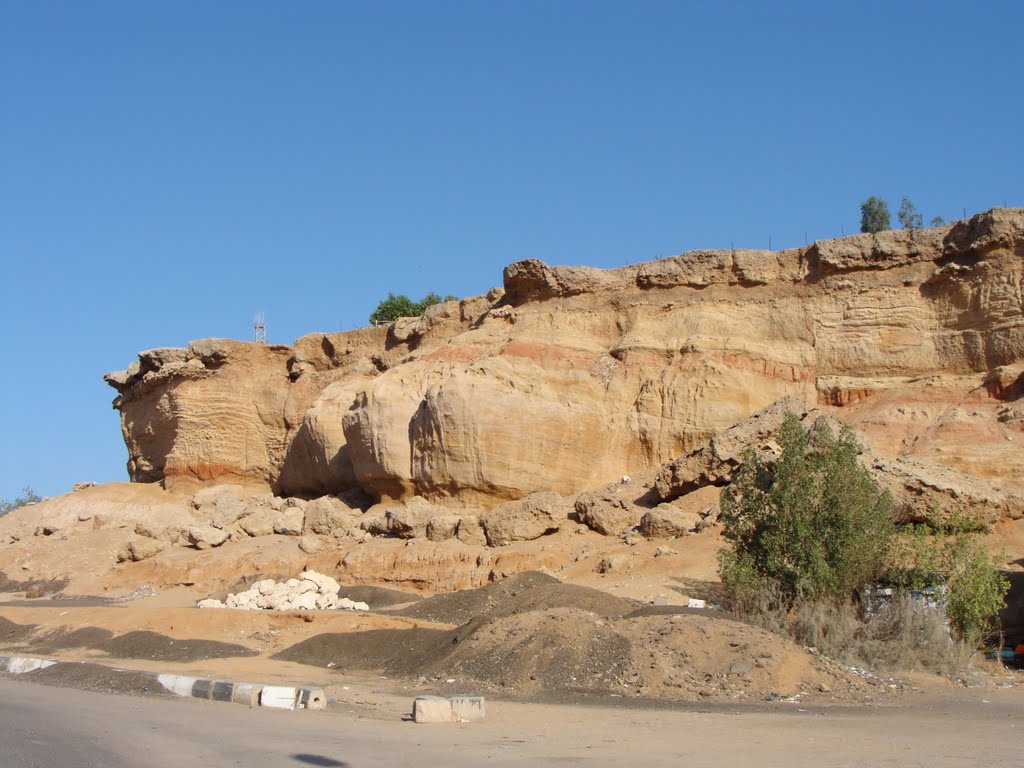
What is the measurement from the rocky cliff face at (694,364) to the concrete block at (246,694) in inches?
486

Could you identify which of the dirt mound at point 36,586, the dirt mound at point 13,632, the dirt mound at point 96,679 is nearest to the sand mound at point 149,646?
the dirt mound at point 13,632

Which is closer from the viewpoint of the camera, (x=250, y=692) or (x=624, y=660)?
(x=250, y=692)

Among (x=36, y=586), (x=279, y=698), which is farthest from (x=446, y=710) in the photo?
(x=36, y=586)

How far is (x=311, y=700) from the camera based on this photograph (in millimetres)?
10273

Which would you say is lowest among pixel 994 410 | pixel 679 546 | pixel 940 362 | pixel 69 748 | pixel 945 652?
pixel 69 748

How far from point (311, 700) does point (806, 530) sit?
694 centimetres

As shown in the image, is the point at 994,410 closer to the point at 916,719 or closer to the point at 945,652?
the point at 945,652

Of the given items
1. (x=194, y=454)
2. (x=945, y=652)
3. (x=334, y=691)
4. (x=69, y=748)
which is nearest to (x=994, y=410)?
(x=945, y=652)

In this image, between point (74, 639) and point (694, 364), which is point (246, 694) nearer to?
point (74, 639)

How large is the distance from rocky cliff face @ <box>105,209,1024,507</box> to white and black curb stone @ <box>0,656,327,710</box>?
11.8 m

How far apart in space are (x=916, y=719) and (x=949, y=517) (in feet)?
25.7

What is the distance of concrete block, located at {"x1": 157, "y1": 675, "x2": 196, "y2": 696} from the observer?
456 inches

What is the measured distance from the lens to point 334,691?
37.1ft

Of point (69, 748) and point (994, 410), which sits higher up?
point (994, 410)
